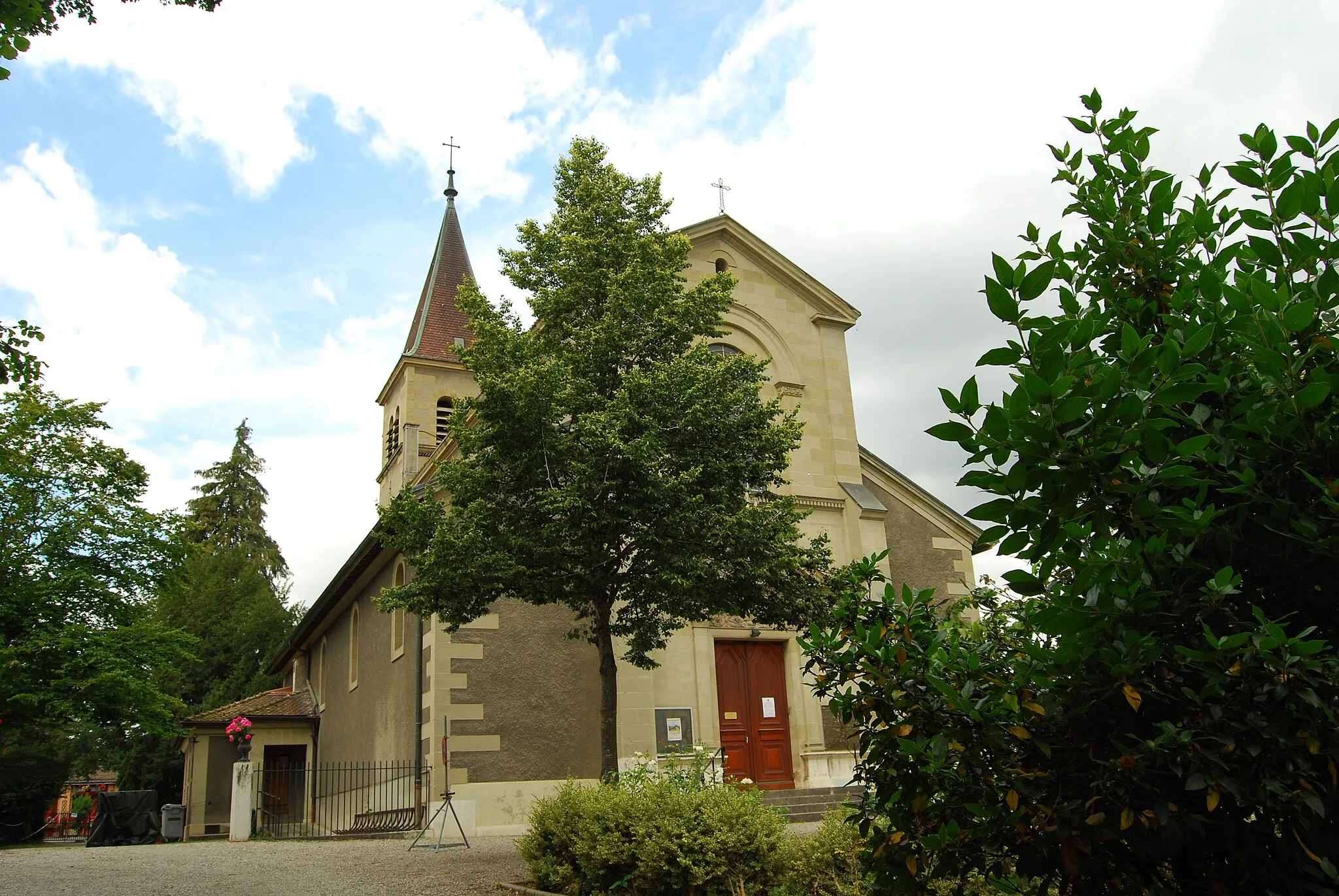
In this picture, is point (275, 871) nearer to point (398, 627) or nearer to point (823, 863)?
point (823, 863)

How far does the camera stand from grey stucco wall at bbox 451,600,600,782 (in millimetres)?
15336

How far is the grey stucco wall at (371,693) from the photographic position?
1733 centimetres

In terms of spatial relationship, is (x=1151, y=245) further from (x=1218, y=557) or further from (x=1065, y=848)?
(x=1065, y=848)

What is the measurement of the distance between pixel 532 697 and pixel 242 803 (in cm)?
747

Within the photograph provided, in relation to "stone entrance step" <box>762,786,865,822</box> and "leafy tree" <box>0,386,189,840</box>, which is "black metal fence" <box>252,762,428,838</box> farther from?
"stone entrance step" <box>762,786,865,822</box>

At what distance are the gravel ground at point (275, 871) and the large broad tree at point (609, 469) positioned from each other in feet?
7.11

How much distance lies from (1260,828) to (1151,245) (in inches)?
66.1

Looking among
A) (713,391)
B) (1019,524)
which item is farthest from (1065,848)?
(713,391)

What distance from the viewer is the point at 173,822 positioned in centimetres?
2148

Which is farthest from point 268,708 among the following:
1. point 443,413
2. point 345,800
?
point 443,413

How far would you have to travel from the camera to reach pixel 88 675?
24766mm

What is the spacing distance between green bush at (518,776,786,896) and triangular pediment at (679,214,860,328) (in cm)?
1278

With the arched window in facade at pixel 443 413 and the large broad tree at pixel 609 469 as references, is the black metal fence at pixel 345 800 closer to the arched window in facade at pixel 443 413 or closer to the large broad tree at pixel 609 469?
the large broad tree at pixel 609 469

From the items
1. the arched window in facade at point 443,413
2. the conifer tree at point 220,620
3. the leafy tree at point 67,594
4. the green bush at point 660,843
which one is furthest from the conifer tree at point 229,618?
the green bush at point 660,843
